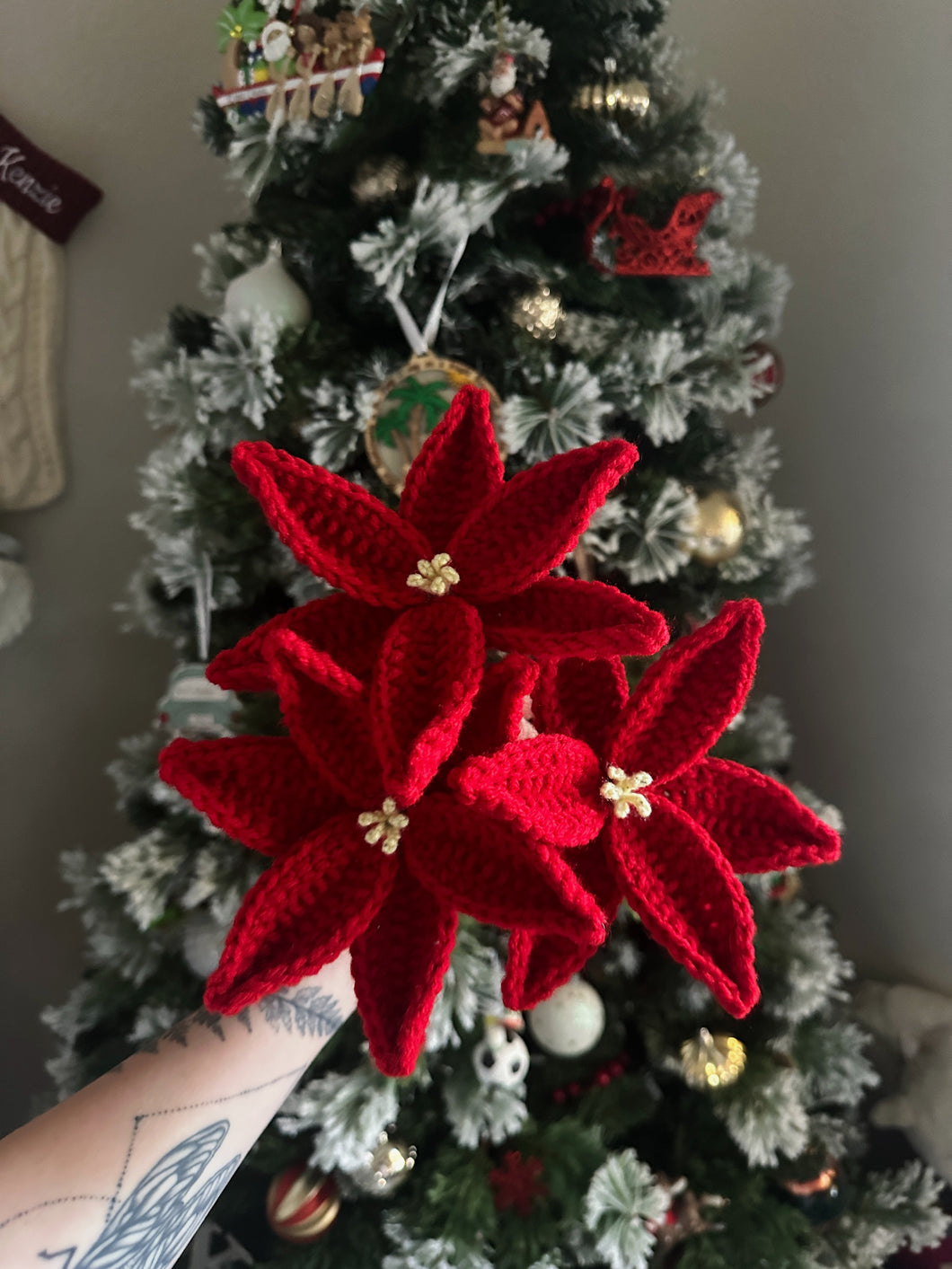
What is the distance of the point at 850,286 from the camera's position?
867 millimetres

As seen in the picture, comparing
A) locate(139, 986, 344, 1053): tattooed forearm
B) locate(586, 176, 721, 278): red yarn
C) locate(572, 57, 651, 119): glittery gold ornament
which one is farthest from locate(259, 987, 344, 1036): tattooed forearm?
locate(572, 57, 651, 119): glittery gold ornament

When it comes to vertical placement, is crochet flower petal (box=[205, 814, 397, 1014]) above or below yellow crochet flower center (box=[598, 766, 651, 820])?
below

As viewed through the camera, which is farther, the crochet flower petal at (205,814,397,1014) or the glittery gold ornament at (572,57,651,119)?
the glittery gold ornament at (572,57,651,119)

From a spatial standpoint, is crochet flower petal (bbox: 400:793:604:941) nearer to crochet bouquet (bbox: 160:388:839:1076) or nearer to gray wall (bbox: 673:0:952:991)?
crochet bouquet (bbox: 160:388:839:1076)

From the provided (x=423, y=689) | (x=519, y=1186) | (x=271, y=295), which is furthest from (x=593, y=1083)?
(x=271, y=295)

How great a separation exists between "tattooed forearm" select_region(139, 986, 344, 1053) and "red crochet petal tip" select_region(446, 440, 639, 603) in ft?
0.83

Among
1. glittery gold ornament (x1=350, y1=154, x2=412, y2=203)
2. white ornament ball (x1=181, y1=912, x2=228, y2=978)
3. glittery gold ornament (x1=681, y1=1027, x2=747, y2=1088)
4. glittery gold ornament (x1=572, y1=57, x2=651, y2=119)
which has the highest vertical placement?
glittery gold ornament (x1=572, y1=57, x2=651, y2=119)

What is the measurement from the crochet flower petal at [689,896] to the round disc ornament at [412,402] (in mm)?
356

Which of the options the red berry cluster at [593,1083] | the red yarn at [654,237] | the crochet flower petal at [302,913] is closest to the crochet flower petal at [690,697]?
the crochet flower petal at [302,913]

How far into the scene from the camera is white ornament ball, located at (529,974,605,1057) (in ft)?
2.00

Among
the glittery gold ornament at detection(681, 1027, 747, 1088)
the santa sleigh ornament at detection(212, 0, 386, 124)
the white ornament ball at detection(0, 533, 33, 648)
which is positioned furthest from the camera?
the white ornament ball at detection(0, 533, 33, 648)

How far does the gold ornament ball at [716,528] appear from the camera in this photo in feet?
2.03

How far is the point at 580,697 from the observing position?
12.2 inches

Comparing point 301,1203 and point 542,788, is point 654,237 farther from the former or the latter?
point 301,1203
